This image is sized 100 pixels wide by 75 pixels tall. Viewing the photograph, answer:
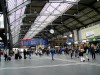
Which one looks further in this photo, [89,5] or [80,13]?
[80,13]

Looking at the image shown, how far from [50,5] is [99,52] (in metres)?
12.1

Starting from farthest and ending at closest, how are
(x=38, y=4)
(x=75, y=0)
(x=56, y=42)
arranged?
(x=38, y=4)
(x=75, y=0)
(x=56, y=42)

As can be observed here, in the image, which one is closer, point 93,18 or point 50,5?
point 50,5

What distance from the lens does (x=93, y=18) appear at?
1870 inches

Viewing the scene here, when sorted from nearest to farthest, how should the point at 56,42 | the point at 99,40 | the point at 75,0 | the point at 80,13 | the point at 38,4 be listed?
the point at 56,42
the point at 75,0
the point at 38,4
the point at 99,40
the point at 80,13

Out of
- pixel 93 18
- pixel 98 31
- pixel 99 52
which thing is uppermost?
pixel 93 18

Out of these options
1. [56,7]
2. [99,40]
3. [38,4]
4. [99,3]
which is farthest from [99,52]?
[38,4]

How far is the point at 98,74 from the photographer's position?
33.8ft

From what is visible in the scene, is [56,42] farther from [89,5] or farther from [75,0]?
[89,5]

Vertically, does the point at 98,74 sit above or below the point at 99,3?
below

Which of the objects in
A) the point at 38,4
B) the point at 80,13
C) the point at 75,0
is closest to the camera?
the point at 75,0

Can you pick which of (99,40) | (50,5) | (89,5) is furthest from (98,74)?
(99,40)

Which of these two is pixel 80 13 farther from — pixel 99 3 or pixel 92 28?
pixel 99 3

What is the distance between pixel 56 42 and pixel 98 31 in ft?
55.2
